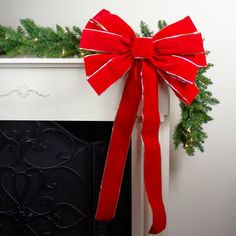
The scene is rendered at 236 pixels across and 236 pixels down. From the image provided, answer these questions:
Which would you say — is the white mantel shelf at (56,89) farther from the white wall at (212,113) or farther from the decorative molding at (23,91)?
the white wall at (212,113)

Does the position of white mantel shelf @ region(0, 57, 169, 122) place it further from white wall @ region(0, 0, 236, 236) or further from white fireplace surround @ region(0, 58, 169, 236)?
white wall @ region(0, 0, 236, 236)

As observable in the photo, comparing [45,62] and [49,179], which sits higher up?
[45,62]

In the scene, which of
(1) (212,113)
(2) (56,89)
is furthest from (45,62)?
(1) (212,113)

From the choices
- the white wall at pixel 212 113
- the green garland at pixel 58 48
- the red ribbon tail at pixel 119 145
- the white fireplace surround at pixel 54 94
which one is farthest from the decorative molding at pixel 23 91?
the white wall at pixel 212 113

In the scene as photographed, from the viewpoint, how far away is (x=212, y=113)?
1.29 metres

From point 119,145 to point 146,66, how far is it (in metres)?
0.25

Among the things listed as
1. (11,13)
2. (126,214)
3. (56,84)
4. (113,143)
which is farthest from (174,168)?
(11,13)

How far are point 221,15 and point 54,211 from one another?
3.27ft

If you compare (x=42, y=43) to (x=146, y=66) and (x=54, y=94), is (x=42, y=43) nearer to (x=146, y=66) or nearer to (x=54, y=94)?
(x=54, y=94)

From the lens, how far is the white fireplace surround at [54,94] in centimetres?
99

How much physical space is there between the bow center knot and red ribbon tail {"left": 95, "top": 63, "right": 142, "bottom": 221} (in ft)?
0.17

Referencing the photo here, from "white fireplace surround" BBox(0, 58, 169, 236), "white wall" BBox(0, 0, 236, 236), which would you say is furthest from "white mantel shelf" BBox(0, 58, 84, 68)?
"white wall" BBox(0, 0, 236, 236)

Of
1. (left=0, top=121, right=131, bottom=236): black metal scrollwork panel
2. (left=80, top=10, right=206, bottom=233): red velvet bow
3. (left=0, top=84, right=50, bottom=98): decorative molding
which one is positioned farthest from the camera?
(left=0, top=121, right=131, bottom=236): black metal scrollwork panel

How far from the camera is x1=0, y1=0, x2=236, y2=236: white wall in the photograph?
4.03 ft
